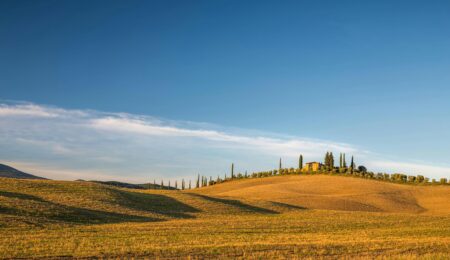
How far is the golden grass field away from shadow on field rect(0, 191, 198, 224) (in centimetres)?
10

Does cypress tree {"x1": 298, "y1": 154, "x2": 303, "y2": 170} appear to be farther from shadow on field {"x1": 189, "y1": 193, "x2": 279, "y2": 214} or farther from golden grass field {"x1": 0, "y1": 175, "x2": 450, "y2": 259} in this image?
shadow on field {"x1": 189, "y1": 193, "x2": 279, "y2": 214}

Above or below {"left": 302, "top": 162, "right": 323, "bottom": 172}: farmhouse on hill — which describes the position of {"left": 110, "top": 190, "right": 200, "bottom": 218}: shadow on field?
below

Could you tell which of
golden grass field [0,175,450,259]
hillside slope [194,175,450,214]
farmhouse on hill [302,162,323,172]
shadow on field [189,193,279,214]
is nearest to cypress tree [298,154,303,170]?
farmhouse on hill [302,162,323,172]

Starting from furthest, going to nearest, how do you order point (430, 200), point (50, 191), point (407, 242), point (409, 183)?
1. point (409, 183)
2. point (430, 200)
3. point (50, 191)
4. point (407, 242)

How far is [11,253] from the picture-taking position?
26.8 m

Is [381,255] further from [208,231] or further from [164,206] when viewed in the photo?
[164,206]

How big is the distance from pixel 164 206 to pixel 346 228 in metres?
28.7

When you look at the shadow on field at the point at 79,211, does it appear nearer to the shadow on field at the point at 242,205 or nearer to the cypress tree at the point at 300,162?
the shadow on field at the point at 242,205

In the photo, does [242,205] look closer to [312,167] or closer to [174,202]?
[174,202]

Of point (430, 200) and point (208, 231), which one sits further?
point (430, 200)

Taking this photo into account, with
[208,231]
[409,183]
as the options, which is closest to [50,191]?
[208,231]

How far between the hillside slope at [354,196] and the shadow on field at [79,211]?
61.4 feet

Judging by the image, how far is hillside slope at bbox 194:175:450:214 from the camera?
8200 centimetres

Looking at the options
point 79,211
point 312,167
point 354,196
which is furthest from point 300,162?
point 79,211
